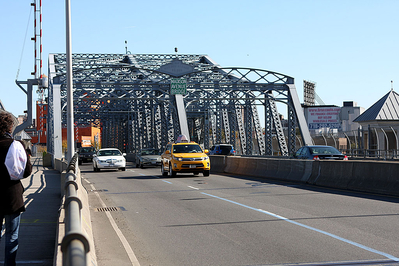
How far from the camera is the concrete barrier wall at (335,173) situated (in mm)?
14969

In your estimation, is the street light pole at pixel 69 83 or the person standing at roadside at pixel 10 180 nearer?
the person standing at roadside at pixel 10 180

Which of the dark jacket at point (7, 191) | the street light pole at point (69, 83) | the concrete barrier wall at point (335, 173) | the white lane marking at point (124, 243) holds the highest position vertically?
the street light pole at point (69, 83)

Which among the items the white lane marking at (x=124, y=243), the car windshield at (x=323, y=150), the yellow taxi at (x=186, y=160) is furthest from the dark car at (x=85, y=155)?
the white lane marking at (x=124, y=243)

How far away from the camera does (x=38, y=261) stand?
23.4 feet

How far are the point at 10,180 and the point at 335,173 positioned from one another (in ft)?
45.5

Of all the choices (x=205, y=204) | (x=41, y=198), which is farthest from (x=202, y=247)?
(x=41, y=198)

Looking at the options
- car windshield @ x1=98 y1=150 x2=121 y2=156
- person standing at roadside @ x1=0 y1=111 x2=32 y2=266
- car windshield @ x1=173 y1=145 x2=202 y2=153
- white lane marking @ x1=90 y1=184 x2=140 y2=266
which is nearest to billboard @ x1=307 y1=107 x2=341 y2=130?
car windshield @ x1=98 y1=150 x2=121 y2=156

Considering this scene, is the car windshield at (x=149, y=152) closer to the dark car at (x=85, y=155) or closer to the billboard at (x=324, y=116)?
the dark car at (x=85, y=155)

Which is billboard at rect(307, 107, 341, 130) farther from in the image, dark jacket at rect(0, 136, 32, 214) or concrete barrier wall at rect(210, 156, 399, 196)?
dark jacket at rect(0, 136, 32, 214)

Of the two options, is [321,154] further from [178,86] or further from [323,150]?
[178,86]

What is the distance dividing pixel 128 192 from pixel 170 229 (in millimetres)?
8235

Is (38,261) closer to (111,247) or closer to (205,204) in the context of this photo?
(111,247)

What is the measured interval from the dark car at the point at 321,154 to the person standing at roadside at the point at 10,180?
17.7 metres

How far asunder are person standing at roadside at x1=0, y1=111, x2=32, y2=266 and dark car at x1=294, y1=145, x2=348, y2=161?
1767 cm
